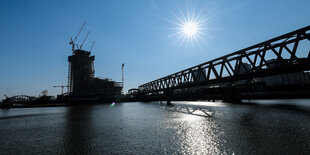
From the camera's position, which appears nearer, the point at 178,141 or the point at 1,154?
the point at 1,154

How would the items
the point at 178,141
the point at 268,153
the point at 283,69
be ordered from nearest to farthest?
the point at 268,153 < the point at 178,141 < the point at 283,69

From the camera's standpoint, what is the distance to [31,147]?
817 cm

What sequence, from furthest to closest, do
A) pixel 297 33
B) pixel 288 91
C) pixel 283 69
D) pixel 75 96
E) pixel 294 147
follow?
pixel 75 96 → pixel 288 91 → pixel 283 69 → pixel 297 33 → pixel 294 147

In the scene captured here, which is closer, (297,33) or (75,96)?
(297,33)

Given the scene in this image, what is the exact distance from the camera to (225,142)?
24.6 ft

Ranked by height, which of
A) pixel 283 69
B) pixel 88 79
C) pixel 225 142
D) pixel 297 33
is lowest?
pixel 225 142

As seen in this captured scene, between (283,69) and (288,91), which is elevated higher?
(283,69)

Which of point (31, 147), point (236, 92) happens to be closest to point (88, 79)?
point (236, 92)

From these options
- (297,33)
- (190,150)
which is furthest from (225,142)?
(297,33)

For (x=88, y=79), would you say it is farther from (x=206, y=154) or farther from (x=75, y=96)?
(x=206, y=154)

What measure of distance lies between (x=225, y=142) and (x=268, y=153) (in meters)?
2.03

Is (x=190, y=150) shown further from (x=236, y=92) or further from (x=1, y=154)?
(x=236, y=92)

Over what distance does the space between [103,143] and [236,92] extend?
54648 mm

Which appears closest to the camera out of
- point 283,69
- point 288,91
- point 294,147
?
point 294,147
